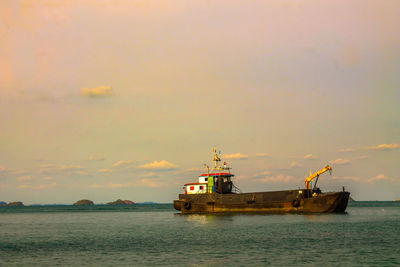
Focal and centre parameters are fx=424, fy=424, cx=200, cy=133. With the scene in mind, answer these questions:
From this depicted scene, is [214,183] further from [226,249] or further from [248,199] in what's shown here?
[226,249]

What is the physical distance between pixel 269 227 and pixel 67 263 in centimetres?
2597

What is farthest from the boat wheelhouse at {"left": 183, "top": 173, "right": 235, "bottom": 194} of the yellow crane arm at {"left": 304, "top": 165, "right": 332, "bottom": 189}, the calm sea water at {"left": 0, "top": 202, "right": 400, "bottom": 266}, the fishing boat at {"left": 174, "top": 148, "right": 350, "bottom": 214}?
the calm sea water at {"left": 0, "top": 202, "right": 400, "bottom": 266}

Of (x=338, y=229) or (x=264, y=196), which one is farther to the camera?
(x=264, y=196)

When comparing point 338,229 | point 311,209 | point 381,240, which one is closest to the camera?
point 381,240

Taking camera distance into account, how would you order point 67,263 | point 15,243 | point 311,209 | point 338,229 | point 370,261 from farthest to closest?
1. point 311,209
2. point 338,229
3. point 15,243
4. point 67,263
5. point 370,261

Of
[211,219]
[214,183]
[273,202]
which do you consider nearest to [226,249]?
[211,219]

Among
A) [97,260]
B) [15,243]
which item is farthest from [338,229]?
[15,243]

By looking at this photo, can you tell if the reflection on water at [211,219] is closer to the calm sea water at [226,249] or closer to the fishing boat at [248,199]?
the fishing boat at [248,199]

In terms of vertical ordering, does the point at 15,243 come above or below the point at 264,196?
below

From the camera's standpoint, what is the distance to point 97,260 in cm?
2842

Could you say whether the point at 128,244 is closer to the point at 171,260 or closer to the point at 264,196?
the point at 171,260

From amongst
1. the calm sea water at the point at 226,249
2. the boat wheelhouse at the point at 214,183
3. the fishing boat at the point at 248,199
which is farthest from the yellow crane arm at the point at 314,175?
the calm sea water at the point at 226,249

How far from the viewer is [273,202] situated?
212ft

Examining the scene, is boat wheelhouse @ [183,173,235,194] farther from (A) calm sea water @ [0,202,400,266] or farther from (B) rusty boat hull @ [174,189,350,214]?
(A) calm sea water @ [0,202,400,266]
